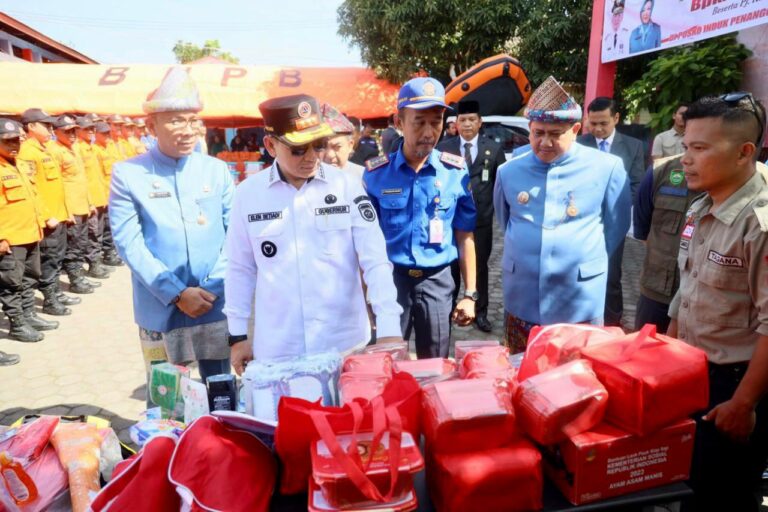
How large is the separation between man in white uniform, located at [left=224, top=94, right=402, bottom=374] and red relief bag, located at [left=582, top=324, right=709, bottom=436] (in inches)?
33.9

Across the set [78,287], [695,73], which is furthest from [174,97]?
[695,73]

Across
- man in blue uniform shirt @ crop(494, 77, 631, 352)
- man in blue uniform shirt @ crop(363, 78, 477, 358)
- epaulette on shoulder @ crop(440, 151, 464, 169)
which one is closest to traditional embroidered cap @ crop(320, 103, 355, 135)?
man in blue uniform shirt @ crop(363, 78, 477, 358)

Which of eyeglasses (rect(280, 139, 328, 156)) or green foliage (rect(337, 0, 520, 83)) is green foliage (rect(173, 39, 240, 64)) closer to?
green foliage (rect(337, 0, 520, 83))

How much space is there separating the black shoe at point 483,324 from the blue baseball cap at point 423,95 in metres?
2.90

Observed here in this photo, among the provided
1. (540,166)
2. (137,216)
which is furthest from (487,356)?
(137,216)

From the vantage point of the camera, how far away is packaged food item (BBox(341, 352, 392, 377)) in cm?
158

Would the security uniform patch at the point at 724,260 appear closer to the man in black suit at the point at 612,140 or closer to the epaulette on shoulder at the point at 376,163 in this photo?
the epaulette on shoulder at the point at 376,163

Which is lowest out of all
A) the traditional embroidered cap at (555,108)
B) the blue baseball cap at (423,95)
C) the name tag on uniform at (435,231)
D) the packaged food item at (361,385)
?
the packaged food item at (361,385)

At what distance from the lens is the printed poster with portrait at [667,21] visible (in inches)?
209

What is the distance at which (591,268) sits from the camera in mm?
2658

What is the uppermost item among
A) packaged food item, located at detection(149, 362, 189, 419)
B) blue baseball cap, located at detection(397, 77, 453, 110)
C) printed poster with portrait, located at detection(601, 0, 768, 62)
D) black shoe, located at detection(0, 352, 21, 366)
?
printed poster with portrait, located at detection(601, 0, 768, 62)

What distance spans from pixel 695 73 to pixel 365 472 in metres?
7.20

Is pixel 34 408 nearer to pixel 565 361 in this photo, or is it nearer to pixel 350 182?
pixel 350 182

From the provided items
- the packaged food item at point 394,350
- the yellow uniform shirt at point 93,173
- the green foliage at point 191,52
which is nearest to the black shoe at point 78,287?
the yellow uniform shirt at point 93,173
